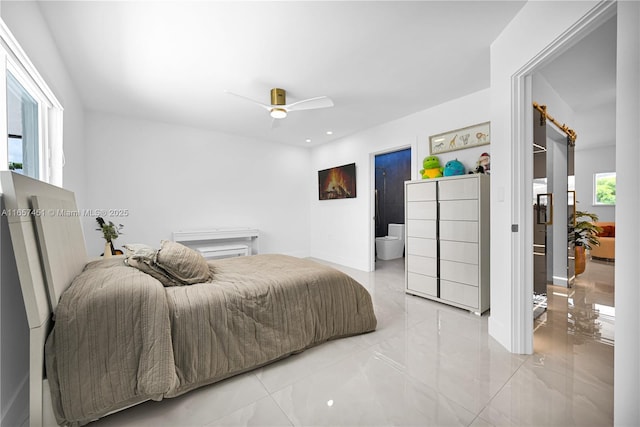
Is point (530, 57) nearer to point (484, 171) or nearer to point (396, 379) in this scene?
point (484, 171)

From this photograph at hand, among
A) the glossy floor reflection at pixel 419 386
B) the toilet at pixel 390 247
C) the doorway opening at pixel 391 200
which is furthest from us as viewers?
the doorway opening at pixel 391 200

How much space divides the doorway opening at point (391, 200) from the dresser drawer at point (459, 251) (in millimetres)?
2702

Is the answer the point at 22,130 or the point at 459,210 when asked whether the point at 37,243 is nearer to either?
the point at 22,130

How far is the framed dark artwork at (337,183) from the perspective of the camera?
495 cm

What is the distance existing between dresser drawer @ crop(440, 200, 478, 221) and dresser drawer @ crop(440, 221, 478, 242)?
0.05 meters

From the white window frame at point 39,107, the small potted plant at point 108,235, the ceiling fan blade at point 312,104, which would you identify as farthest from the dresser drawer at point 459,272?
the small potted plant at point 108,235

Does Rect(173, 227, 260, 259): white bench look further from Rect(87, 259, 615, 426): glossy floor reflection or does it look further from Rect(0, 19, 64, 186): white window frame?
Rect(87, 259, 615, 426): glossy floor reflection

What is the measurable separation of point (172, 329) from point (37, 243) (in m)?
0.78

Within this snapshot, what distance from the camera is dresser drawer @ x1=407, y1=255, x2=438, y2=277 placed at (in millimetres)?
3169

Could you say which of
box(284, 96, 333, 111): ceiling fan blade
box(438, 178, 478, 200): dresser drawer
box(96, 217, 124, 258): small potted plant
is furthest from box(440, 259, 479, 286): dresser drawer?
box(96, 217, 124, 258): small potted plant

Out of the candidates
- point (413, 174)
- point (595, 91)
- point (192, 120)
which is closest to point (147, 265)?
point (192, 120)

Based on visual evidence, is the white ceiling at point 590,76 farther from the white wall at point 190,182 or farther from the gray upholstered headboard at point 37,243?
the white wall at point 190,182

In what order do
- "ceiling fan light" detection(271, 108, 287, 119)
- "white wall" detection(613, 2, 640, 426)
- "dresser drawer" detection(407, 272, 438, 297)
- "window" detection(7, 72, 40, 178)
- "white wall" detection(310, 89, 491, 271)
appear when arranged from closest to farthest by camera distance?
"white wall" detection(613, 2, 640, 426) → "window" detection(7, 72, 40, 178) → "ceiling fan light" detection(271, 108, 287, 119) → "dresser drawer" detection(407, 272, 438, 297) → "white wall" detection(310, 89, 491, 271)

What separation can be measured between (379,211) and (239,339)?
543cm
